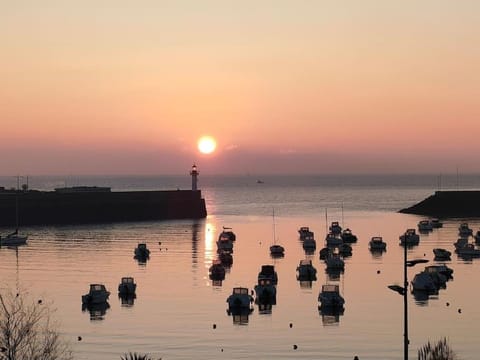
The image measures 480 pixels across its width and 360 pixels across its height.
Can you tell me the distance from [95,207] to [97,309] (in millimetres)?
103617

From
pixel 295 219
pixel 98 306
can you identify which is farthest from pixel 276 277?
pixel 295 219

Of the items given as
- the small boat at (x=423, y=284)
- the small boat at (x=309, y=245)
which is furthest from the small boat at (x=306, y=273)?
the small boat at (x=309, y=245)

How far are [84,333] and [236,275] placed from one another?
32110 mm

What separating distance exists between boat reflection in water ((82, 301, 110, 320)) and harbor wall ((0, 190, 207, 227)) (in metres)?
86.7

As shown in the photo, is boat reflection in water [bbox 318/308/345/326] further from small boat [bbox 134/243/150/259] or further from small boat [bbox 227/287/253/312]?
small boat [bbox 134/243/150/259]

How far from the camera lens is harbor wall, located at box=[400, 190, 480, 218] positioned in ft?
621

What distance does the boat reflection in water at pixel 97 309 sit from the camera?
6769cm

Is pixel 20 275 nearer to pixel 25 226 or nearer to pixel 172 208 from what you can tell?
pixel 25 226

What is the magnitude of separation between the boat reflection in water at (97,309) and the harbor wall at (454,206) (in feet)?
418

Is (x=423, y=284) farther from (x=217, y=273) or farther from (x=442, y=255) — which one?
(x=442, y=255)

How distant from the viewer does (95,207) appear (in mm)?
172125

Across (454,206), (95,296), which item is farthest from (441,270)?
(454,206)

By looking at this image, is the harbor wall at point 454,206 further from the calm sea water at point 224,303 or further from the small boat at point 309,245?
the small boat at point 309,245

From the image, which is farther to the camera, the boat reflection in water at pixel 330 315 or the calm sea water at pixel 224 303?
the boat reflection in water at pixel 330 315
